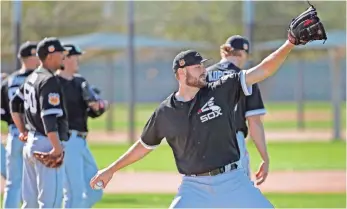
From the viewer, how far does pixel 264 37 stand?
2905 cm

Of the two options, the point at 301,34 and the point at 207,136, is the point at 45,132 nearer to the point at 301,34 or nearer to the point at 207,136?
the point at 207,136

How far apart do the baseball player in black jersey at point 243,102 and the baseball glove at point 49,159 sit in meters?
1.52

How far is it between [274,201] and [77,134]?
339 centimetres

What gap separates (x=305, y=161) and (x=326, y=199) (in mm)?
7006

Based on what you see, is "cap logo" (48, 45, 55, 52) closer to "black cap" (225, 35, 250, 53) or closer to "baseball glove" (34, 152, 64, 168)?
"baseball glove" (34, 152, 64, 168)

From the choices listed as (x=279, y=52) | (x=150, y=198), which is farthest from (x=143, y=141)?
(x=150, y=198)

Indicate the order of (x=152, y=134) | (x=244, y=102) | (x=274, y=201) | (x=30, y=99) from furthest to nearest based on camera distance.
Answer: (x=274, y=201), (x=244, y=102), (x=30, y=99), (x=152, y=134)

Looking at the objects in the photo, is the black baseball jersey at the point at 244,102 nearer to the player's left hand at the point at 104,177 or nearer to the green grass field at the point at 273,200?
the player's left hand at the point at 104,177

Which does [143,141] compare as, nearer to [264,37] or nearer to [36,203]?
[36,203]

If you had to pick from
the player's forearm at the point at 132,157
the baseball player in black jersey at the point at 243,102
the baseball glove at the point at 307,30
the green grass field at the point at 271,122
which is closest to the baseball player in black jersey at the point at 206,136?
the player's forearm at the point at 132,157

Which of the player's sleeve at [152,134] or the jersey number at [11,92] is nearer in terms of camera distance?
the player's sleeve at [152,134]

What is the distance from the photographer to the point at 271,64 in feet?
20.1

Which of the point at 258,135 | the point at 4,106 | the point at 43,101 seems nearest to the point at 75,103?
the point at 4,106

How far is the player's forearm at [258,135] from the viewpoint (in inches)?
326
